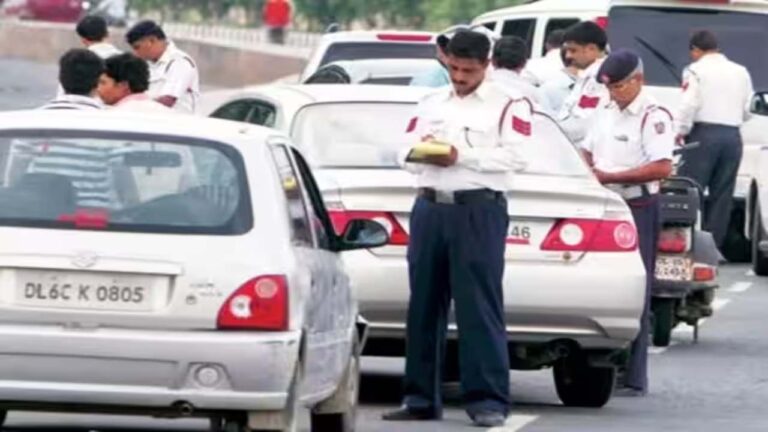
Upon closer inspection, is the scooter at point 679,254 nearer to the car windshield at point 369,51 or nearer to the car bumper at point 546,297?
the car bumper at point 546,297

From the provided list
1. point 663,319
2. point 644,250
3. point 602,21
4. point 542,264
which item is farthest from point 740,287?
point 542,264

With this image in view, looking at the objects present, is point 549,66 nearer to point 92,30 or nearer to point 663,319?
point 92,30

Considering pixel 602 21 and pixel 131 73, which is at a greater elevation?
pixel 131 73

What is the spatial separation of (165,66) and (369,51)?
765 centimetres

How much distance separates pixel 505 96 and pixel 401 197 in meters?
0.84

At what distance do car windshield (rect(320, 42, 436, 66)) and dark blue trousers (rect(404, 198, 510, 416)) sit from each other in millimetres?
12776

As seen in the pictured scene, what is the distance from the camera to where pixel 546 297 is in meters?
14.2

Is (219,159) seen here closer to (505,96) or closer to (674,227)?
(505,96)

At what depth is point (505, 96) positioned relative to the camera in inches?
539

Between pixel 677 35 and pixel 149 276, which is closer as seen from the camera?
pixel 149 276

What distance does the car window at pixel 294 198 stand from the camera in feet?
37.7

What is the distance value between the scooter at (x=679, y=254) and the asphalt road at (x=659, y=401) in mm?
347

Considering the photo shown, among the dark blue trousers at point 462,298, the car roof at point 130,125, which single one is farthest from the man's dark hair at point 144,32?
the car roof at point 130,125

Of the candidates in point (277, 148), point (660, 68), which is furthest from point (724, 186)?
point (277, 148)
